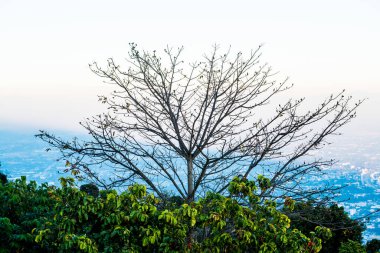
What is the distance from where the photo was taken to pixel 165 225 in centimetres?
655

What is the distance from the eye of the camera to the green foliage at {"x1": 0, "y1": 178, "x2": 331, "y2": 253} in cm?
635

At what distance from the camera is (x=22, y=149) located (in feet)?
439

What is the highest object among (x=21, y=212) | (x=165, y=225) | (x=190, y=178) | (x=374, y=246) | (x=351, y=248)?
(x=374, y=246)

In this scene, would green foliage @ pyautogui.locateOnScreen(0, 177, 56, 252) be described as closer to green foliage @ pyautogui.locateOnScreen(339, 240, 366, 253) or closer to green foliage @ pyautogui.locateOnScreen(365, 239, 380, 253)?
green foliage @ pyautogui.locateOnScreen(339, 240, 366, 253)

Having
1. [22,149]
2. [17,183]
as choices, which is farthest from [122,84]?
[22,149]

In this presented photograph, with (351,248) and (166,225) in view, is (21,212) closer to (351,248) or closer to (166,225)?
(166,225)

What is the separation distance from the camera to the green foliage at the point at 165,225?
6352mm

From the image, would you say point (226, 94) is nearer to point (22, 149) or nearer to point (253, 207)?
point (253, 207)

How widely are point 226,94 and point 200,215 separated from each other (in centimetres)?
345

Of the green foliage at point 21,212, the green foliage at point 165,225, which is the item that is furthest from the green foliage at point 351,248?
the green foliage at point 21,212

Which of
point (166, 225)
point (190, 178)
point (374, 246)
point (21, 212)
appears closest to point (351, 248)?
point (374, 246)

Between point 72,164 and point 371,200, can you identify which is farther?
point 371,200

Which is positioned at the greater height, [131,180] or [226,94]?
[226,94]

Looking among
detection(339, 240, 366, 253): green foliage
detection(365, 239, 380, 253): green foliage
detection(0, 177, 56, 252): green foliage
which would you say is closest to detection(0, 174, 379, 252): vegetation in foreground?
detection(0, 177, 56, 252): green foliage
